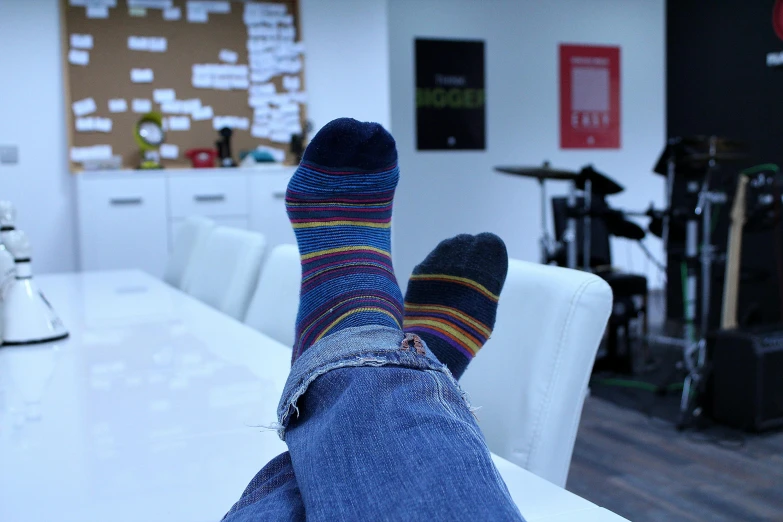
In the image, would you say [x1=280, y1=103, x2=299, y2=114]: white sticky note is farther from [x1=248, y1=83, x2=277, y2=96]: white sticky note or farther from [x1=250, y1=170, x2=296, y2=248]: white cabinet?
[x1=250, y1=170, x2=296, y2=248]: white cabinet

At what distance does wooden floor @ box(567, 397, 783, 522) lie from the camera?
2.20 metres

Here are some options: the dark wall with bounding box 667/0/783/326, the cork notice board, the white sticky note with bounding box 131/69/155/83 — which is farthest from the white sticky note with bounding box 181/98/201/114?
the dark wall with bounding box 667/0/783/326

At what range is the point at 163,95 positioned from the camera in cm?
450

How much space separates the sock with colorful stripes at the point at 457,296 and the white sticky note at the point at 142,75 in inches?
153

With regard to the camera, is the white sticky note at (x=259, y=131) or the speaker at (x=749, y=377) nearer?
the speaker at (x=749, y=377)

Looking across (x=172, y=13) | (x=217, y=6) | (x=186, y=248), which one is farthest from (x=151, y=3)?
(x=186, y=248)

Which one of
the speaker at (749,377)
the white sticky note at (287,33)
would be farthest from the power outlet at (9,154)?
the speaker at (749,377)

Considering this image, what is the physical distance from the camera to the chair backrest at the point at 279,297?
1.52 metres

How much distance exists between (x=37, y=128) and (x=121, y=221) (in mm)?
744

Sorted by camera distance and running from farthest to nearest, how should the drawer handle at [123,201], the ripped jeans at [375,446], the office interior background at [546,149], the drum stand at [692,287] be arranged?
1. the drawer handle at [123,201]
2. the drum stand at [692,287]
3. the office interior background at [546,149]
4. the ripped jeans at [375,446]

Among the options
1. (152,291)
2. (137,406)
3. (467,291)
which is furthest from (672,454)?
(137,406)

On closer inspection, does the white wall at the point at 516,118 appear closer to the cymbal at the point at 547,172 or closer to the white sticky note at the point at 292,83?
the white sticky note at the point at 292,83

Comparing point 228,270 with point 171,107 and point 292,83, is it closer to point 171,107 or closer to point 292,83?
point 171,107

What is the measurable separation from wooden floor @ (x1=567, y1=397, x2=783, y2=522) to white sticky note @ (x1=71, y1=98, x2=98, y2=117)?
10.4ft
